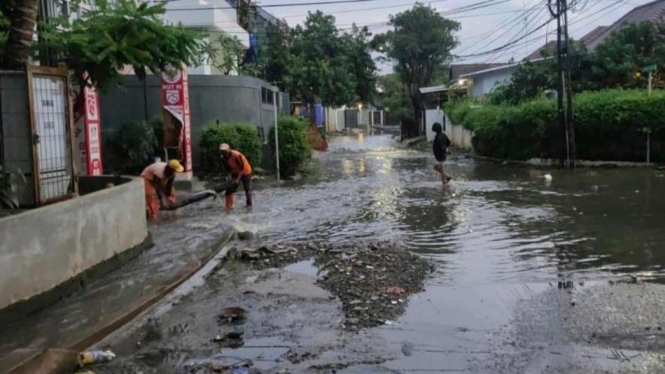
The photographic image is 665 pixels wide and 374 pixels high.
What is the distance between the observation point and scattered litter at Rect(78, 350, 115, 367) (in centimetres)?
565

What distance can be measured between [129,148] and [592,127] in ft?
52.2

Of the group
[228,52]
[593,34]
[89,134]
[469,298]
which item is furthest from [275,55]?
[469,298]

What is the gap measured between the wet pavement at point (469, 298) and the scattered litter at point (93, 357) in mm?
168

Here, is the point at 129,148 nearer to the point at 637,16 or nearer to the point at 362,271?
the point at 362,271

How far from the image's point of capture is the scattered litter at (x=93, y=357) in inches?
222

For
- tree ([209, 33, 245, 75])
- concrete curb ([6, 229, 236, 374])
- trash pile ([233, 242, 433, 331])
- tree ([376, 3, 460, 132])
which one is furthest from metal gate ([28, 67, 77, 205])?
tree ([376, 3, 460, 132])

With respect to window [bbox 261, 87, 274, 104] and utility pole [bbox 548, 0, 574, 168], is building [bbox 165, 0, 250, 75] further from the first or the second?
utility pole [bbox 548, 0, 574, 168]

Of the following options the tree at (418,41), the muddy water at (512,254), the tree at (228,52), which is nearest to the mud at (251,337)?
the muddy water at (512,254)

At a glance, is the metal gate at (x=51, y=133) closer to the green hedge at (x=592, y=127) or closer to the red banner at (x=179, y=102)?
the red banner at (x=179, y=102)

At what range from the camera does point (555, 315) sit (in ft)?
22.3

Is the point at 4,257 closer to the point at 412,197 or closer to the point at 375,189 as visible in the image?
the point at 412,197

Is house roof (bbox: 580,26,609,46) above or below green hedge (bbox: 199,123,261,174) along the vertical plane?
above

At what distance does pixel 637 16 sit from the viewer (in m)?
37.8

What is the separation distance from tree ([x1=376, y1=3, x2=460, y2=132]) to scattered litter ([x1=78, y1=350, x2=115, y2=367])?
44684 millimetres
